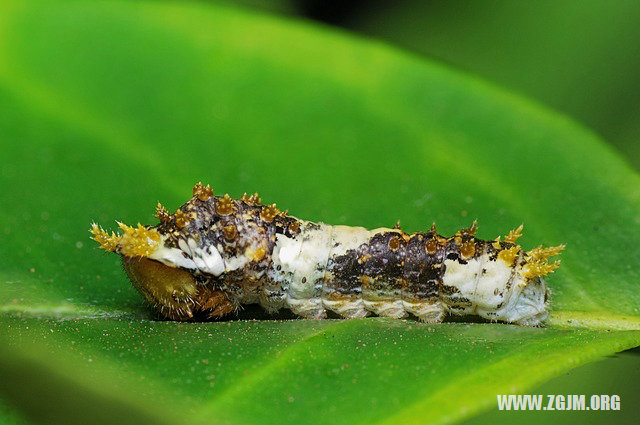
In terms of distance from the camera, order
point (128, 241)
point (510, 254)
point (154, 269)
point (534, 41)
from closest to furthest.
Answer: point (128, 241) < point (154, 269) < point (510, 254) < point (534, 41)

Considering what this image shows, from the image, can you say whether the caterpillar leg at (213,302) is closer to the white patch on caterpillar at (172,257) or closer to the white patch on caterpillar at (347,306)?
the white patch on caterpillar at (172,257)

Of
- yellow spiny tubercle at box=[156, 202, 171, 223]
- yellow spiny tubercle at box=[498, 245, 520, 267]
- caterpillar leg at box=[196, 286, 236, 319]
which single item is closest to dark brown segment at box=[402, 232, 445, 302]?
yellow spiny tubercle at box=[498, 245, 520, 267]

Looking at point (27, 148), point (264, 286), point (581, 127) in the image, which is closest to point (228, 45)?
point (27, 148)

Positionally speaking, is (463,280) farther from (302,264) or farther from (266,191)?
(266,191)

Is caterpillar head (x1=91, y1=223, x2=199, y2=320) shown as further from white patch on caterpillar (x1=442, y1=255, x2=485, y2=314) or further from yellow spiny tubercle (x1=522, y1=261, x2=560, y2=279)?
yellow spiny tubercle (x1=522, y1=261, x2=560, y2=279)

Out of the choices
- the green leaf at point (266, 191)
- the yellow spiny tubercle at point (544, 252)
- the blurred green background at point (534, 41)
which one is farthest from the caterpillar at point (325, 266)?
the blurred green background at point (534, 41)

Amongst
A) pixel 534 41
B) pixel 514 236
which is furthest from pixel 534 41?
pixel 514 236

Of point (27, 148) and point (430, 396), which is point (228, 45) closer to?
point (27, 148)
